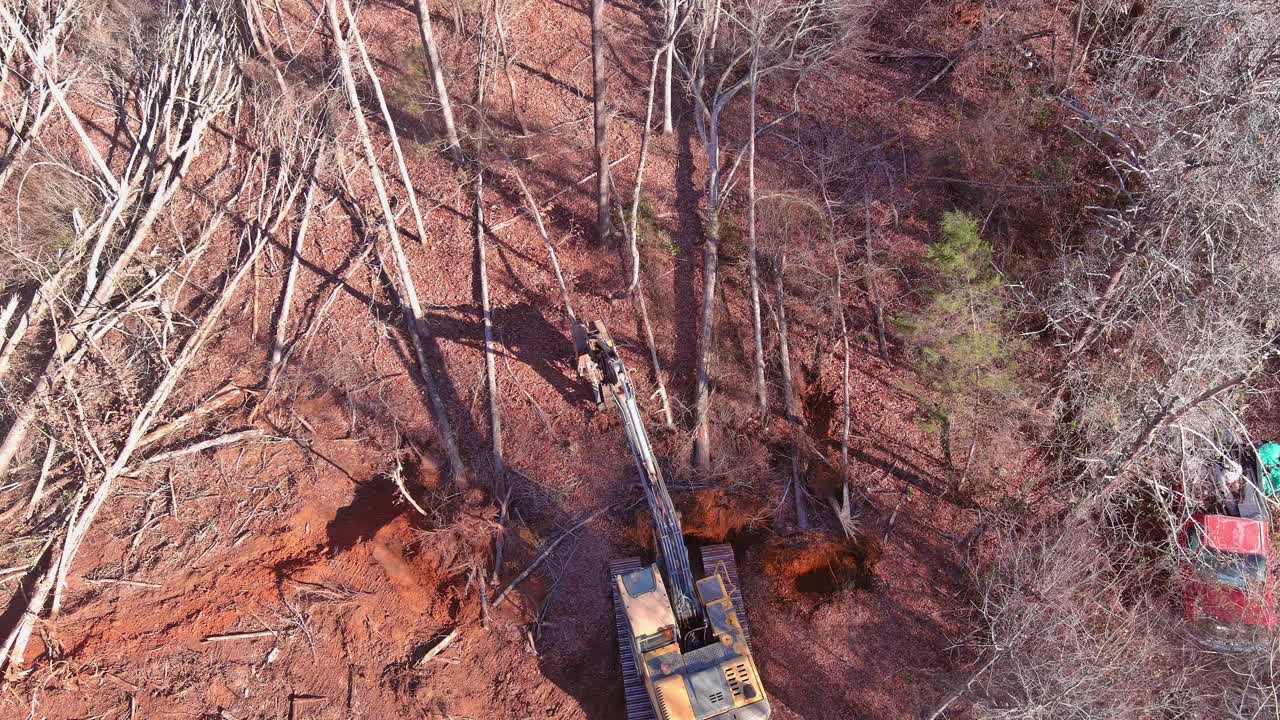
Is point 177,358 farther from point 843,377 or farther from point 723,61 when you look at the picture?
point 723,61

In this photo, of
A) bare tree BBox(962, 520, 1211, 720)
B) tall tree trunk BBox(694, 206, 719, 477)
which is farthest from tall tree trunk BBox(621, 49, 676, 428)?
bare tree BBox(962, 520, 1211, 720)

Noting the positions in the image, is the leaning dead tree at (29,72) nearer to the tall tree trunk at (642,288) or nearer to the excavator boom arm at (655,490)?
the tall tree trunk at (642,288)

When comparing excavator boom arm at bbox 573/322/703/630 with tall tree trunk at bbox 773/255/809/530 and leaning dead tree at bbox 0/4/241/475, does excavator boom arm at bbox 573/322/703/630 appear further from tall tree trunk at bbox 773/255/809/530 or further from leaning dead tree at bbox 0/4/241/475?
leaning dead tree at bbox 0/4/241/475

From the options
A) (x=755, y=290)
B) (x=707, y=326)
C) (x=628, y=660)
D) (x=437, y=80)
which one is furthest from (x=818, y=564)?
(x=437, y=80)

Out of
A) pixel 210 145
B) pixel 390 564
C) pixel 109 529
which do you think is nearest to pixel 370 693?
pixel 390 564

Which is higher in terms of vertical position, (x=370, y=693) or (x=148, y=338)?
(x=148, y=338)

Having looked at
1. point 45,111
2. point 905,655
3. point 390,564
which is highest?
point 45,111

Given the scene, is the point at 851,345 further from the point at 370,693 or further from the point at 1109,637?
the point at 370,693
